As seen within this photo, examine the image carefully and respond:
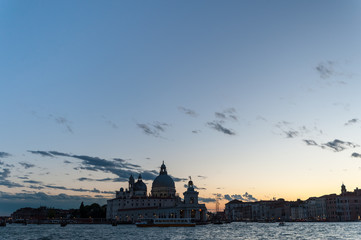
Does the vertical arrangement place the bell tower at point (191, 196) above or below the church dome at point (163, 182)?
below

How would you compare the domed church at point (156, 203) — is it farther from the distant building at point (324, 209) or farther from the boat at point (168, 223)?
the distant building at point (324, 209)

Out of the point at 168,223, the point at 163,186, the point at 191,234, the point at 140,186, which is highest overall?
the point at 140,186

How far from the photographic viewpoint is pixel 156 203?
13712 centimetres

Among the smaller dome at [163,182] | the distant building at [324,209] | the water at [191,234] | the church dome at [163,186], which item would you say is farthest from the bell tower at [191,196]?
the distant building at [324,209]

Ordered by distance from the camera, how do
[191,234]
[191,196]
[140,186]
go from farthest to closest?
[140,186], [191,196], [191,234]

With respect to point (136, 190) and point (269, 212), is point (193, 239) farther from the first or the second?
point (269, 212)

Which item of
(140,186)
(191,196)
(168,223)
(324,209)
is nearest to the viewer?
(168,223)

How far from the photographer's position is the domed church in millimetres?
116938

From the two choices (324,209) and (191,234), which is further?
(324,209)

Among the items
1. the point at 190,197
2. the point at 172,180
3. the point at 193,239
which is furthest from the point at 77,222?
the point at 193,239

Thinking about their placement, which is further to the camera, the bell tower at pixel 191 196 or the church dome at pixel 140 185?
the church dome at pixel 140 185

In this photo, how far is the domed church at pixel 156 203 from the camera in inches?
4604

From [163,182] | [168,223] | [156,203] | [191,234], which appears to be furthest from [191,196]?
[191,234]

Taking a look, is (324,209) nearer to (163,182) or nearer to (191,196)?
(163,182)
